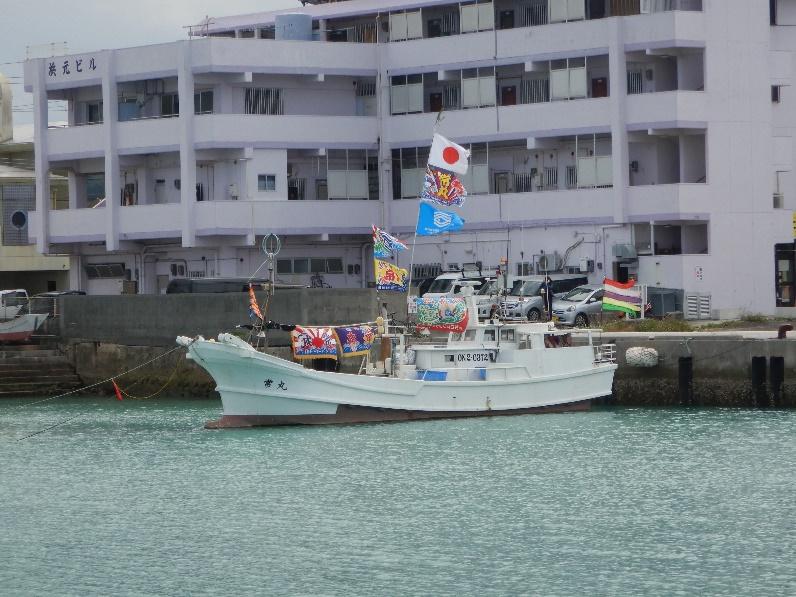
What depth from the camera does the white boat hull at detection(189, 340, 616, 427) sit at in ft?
145

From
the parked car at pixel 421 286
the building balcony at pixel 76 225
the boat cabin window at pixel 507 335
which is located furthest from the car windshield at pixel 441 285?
the building balcony at pixel 76 225

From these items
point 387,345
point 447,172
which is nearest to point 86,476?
point 387,345

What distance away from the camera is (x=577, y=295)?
58.9 m

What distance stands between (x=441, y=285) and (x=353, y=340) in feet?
49.1

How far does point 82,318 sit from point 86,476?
21.4 metres

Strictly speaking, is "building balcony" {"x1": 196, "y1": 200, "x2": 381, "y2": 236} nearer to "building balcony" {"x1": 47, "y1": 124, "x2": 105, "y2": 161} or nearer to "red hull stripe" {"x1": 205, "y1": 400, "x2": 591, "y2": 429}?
"building balcony" {"x1": 47, "y1": 124, "x2": 105, "y2": 161}

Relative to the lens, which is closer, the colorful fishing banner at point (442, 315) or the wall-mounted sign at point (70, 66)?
the colorful fishing banner at point (442, 315)

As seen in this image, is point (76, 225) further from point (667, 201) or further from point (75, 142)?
point (667, 201)

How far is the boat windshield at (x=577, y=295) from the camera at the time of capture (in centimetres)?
5851

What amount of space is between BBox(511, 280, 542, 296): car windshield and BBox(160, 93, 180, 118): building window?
16137mm

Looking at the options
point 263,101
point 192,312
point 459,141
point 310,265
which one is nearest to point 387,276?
point 192,312

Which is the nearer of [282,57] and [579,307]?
[579,307]

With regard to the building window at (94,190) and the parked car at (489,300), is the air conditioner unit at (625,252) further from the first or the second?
the building window at (94,190)

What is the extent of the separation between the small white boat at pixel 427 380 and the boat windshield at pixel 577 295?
9.06 meters
